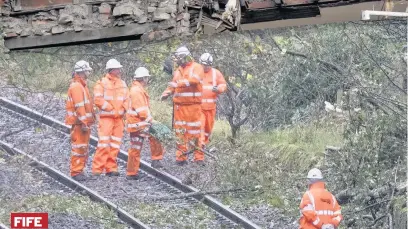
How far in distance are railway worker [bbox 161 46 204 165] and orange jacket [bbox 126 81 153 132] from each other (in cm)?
19

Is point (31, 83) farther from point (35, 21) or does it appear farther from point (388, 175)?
point (388, 175)

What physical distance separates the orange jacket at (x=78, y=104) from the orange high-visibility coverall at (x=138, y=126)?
14.9 inches

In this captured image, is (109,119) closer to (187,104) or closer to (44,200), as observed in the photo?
(187,104)

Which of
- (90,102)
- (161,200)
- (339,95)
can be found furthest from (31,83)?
(339,95)

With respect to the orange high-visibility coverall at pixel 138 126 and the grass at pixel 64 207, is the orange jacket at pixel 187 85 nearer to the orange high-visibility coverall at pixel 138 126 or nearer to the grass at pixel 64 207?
the orange high-visibility coverall at pixel 138 126

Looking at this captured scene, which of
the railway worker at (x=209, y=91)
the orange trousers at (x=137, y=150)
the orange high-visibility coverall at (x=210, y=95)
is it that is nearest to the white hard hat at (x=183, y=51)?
the railway worker at (x=209, y=91)

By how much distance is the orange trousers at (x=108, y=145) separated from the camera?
11.7 meters

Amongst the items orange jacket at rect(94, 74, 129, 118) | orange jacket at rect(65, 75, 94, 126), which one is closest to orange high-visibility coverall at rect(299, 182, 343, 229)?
orange jacket at rect(94, 74, 129, 118)

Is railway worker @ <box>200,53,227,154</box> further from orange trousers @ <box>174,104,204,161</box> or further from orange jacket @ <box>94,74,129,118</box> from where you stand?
orange jacket @ <box>94,74,129,118</box>

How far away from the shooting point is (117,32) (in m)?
12.8

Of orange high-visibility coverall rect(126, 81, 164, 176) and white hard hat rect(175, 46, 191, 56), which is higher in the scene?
white hard hat rect(175, 46, 191, 56)

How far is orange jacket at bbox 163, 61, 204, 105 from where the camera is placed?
1159 cm

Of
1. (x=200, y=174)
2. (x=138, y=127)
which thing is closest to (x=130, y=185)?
(x=138, y=127)

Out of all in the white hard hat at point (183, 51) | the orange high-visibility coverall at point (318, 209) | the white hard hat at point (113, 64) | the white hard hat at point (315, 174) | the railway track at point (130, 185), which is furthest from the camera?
the white hard hat at point (113, 64)
